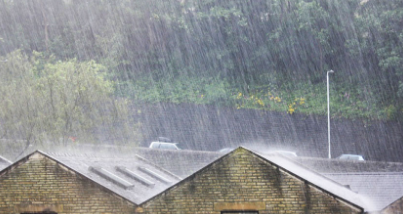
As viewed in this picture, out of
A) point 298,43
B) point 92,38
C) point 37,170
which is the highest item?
point 92,38

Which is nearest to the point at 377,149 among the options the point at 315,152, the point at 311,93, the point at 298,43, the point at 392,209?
the point at 315,152

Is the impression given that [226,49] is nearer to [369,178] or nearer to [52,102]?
[52,102]

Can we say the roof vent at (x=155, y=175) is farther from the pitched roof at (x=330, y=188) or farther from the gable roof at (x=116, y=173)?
the pitched roof at (x=330, y=188)

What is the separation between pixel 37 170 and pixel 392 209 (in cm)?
923

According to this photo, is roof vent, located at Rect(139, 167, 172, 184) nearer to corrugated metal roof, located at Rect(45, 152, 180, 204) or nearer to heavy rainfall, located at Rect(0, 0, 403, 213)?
corrugated metal roof, located at Rect(45, 152, 180, 204)

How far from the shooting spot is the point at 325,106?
38531 mm

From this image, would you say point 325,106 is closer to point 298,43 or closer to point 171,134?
point 298,43

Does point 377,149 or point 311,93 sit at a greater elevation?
point 311,93

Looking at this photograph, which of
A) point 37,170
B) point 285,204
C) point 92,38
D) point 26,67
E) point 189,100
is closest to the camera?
point 285,204

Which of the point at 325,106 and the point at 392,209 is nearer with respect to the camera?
the point at 392,209

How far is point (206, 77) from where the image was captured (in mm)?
45094

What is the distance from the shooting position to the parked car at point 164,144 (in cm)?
3528

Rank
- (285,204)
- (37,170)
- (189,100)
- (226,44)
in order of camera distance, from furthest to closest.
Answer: (226,44), (189,100), (37,170), (285,204)

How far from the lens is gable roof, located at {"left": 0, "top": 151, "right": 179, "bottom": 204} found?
1314cm
